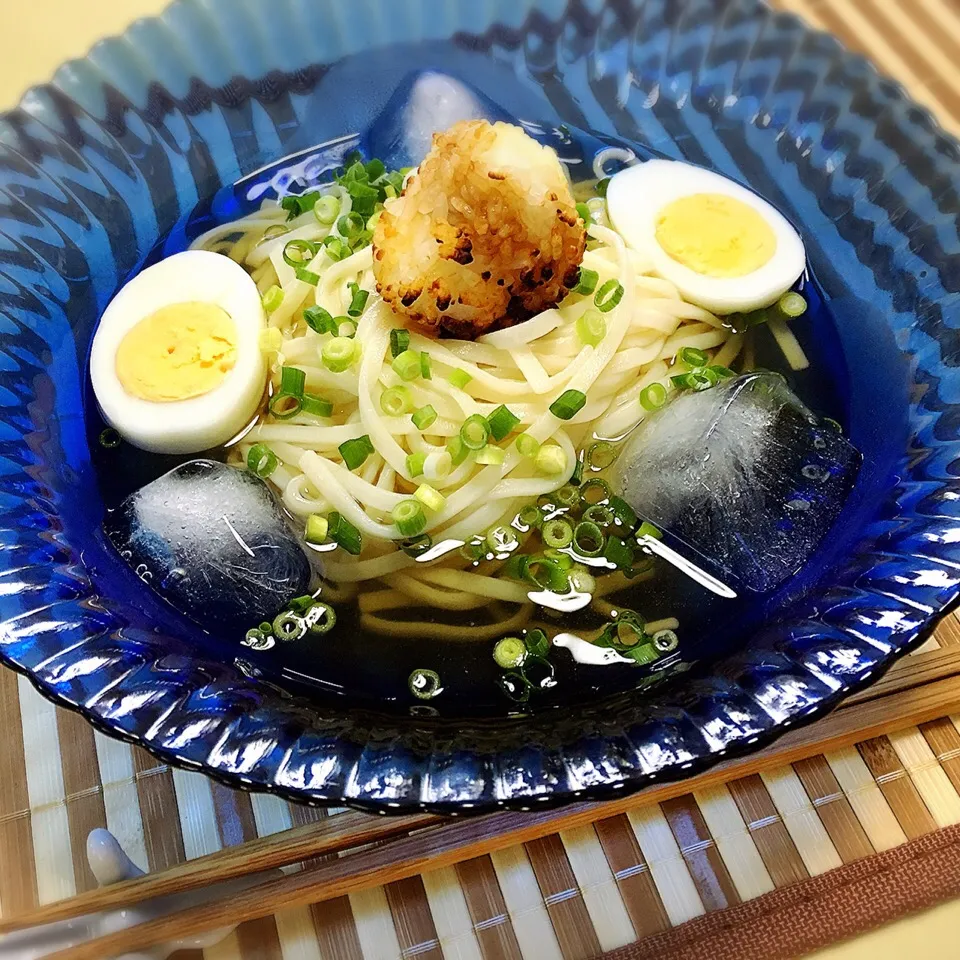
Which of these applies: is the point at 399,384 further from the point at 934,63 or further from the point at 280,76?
the point at 934,63

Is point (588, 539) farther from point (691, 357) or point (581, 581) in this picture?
point (691, 357)

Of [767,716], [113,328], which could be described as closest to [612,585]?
[767,716]

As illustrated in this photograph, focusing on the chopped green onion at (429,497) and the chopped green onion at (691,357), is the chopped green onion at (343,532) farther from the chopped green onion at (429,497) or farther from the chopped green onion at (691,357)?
the chopped green onion at (691,357)

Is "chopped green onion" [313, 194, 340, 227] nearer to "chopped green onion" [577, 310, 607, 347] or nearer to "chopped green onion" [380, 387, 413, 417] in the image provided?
"chopped green onion" [380, 387, 413, 417]

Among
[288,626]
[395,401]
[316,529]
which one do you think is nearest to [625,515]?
[395,401]

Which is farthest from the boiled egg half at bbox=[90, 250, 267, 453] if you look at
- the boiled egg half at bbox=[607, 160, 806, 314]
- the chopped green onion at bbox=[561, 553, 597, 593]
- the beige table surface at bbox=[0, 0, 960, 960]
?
the beige table surface at bbox=[0, 0, 960, 960]
